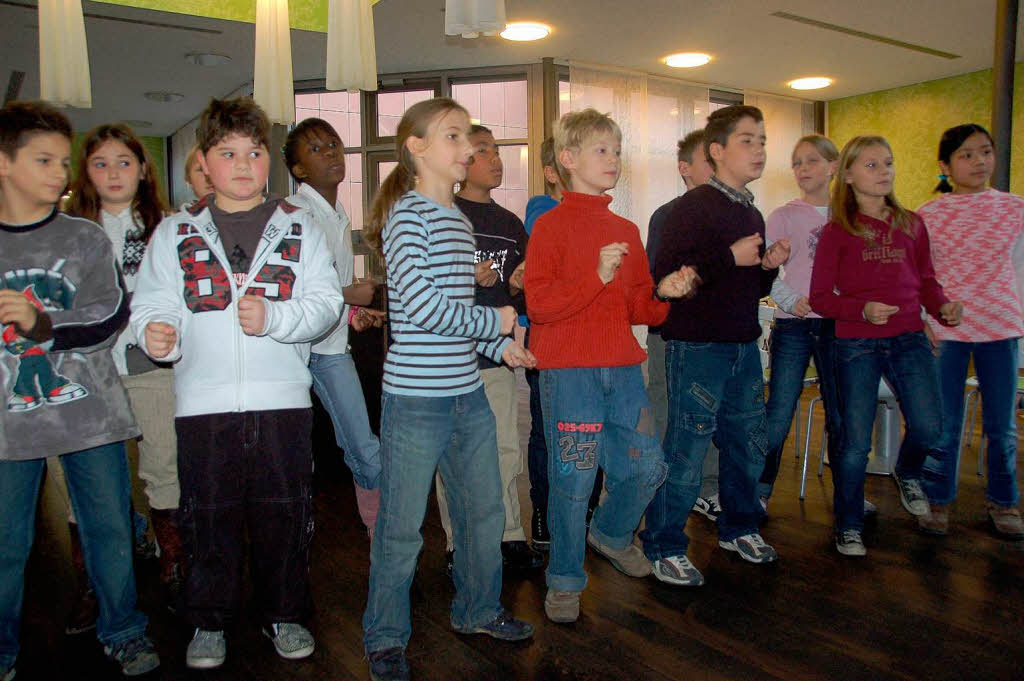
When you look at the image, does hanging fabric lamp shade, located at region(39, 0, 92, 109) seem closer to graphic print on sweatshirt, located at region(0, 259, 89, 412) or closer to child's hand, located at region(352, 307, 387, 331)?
child's hand, located at region(352, 307, 387, 331)

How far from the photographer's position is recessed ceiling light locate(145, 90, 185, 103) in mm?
9148

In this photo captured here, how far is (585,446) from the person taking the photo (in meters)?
2.12

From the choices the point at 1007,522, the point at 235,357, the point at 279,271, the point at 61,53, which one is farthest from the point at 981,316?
the point at 61,53

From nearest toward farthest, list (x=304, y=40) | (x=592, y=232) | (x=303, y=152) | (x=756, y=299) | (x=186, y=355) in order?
(x=186, y=355) → (x=592, y=232) → (x=756, y=299) → (x=303, y=152) → (x=304, y=40)

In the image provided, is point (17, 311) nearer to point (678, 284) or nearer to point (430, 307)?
point (430, 307)

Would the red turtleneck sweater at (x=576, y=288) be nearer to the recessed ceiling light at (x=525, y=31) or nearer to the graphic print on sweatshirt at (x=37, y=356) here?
the graphic print on sweatshirt at (x=37, y=356)

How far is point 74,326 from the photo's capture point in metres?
1.79

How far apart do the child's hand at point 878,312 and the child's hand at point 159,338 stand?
207 cm

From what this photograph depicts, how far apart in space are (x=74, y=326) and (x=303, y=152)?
105 centimetres

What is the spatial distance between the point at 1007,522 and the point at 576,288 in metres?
2.01

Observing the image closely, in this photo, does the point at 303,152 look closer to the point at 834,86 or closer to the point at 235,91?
the point at 235,91

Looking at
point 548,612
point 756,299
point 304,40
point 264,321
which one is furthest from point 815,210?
point 304,40

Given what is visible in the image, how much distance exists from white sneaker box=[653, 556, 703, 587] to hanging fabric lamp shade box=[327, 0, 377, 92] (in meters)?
2.44

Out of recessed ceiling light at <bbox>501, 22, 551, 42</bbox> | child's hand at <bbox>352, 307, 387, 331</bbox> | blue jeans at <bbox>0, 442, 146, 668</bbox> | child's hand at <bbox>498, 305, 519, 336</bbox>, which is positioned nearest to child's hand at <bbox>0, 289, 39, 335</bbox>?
blue jeans at <bbox>0, 442, 146, 668</bbox>
